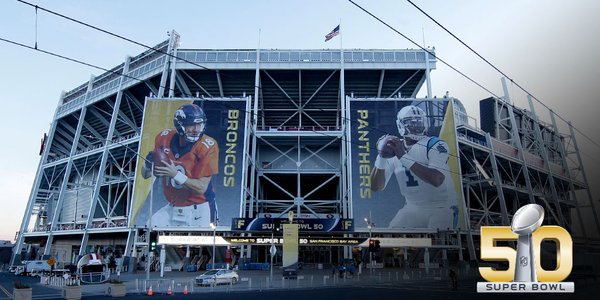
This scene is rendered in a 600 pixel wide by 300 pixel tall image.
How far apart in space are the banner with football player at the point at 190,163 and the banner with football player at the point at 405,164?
14962 mm

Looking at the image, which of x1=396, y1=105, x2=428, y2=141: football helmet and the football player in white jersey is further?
x1=396, y1=105, x2=428, y2=141: football helmet

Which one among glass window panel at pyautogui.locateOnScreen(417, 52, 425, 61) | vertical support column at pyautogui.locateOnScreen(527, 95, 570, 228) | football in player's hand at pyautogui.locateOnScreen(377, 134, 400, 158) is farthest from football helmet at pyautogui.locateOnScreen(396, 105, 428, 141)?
vertical support column at pyautogui.locateOnScreen(527, 95, 570, 228)

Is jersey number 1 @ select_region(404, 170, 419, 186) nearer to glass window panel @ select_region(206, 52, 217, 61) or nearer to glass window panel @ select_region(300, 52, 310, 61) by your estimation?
glass window panel @ select_region(300, 52, 310, 61)

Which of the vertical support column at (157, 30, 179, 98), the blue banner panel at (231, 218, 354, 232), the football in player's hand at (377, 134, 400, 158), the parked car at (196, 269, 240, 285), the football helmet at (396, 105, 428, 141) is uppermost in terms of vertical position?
the vertical support column at (157, 30, 179, 98)

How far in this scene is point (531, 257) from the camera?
14.6 m

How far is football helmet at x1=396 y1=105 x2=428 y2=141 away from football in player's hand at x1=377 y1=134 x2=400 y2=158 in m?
1.42

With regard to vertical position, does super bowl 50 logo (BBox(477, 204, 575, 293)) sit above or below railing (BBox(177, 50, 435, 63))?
below

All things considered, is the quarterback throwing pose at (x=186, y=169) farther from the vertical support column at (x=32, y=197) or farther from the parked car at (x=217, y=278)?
the vertical support column at (x=32, y=197)

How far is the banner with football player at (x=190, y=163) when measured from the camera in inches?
2108

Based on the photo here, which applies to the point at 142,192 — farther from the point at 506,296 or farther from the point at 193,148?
the point at 506,296

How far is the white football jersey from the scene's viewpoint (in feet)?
180

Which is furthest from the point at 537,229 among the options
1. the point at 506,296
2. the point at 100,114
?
the point at 100,114

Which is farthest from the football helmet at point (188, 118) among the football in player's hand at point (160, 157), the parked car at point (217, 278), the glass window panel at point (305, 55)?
the parked car at point (217, 278)

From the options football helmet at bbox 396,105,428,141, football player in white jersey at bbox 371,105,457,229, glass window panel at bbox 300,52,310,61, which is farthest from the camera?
glass window panel at bbox 300,52,310,61
